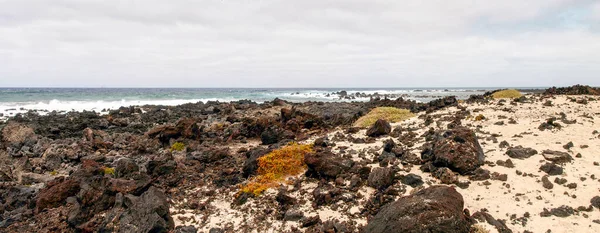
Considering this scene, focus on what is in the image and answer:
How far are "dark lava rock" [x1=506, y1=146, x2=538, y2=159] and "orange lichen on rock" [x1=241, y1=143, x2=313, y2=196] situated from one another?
4845 millimetres

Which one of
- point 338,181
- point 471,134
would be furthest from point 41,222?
point 471,134

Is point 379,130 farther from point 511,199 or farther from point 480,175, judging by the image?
point 511,199

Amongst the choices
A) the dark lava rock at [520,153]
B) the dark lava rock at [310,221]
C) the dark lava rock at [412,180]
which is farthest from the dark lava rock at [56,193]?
the dark lava rock at [520,153]

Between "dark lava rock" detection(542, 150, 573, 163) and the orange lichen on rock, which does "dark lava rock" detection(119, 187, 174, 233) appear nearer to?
the orange lichen on rock

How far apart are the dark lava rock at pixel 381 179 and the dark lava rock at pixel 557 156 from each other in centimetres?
371

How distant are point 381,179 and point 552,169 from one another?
11.7 ft

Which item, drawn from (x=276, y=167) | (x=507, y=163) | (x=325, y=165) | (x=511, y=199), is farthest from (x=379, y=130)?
(x=511, y=199)

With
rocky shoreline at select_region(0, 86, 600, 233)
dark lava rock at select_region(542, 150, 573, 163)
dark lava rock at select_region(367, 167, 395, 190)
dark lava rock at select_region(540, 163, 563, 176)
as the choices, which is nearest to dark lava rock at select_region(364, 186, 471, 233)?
rocky shoreline at select_region(0, 86, 600, 233)

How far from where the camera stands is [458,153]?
26.6 ft

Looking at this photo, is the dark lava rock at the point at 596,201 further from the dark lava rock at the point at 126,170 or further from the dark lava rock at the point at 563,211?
the dark lava rock at the point at 126,170

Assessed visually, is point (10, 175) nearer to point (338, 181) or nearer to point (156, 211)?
point (156, 211)

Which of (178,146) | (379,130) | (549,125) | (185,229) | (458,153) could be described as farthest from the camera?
(178,146)

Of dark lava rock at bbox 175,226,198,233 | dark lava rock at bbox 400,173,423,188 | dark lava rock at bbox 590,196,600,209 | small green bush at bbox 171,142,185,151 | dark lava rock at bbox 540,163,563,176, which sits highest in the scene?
dark lava rock at bbox 540,163,563,176

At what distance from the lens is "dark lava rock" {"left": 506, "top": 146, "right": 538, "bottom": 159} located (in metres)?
8.64
